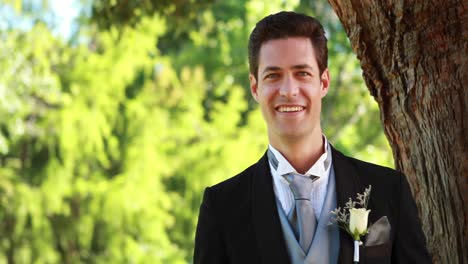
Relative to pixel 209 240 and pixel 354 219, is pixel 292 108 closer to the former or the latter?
pixel 354 219

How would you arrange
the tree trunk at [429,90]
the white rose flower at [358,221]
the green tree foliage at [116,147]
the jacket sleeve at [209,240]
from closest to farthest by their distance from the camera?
the white rose flower at [358,221] → the jacket sleeve at [209,240] → the tree trunk at [429,90] → the green tree foliage at [116,147]

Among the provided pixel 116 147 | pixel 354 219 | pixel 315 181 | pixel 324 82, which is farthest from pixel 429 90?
pixel 116 147

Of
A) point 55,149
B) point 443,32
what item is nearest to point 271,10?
point 55,149

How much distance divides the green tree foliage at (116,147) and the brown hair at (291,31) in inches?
421

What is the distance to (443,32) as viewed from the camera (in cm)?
392

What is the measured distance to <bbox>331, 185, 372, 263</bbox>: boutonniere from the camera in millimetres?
3162

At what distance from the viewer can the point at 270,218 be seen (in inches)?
129

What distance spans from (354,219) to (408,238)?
25 cm

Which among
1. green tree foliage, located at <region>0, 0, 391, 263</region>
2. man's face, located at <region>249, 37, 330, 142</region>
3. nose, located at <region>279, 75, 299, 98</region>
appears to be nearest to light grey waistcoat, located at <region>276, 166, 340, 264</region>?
man's face, located at <region>249, 37, 330, 142</region>

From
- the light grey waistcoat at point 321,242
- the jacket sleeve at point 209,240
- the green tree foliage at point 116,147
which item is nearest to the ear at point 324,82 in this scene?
the light grey waistcoat at point 321,242

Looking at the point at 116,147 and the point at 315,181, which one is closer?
the point at 315,181

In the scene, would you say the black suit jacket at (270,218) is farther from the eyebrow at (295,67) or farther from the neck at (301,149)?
the eyebrow at (295,67)

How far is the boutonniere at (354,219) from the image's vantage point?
316 cm

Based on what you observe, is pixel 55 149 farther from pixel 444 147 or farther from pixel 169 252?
pixel 444 147
